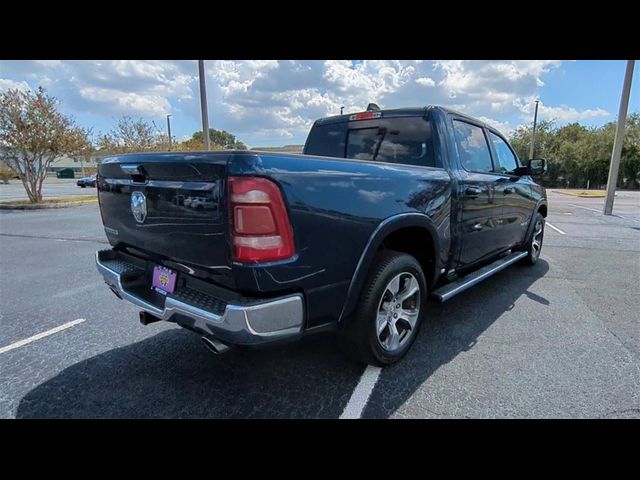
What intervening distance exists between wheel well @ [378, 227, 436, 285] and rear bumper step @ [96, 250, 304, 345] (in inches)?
41.8

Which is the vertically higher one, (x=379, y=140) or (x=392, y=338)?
(x=379, y=140)

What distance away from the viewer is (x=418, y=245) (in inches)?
122

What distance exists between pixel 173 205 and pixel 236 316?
32.1 inches

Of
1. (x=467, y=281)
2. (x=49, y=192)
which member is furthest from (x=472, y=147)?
(x=49, y=192)

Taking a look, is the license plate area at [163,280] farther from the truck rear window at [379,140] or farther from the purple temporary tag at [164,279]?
the truck rear window at [379,140]

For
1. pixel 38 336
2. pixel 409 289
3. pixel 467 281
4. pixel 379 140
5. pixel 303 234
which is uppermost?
pixel 379 140

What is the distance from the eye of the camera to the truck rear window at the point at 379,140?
331 centimetres

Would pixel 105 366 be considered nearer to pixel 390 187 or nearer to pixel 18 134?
pixel 390 187

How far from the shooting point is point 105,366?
2.86 metres

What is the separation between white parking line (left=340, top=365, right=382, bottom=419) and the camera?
2320 millimetres

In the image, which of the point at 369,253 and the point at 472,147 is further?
the point at 472,147

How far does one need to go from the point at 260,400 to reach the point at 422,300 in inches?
59.5

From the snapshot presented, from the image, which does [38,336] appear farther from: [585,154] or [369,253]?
[585,154]
